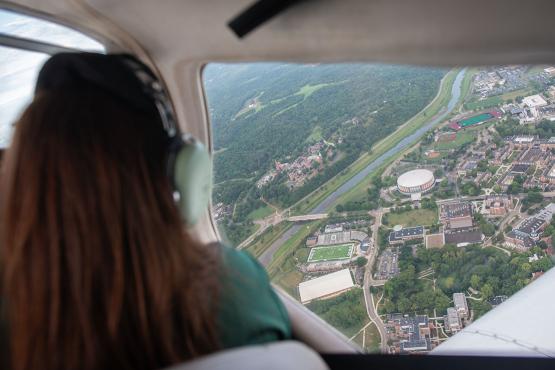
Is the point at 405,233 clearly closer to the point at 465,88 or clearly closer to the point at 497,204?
the point at 497,204

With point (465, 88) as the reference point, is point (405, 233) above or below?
below

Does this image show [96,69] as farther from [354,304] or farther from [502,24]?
[354,304]

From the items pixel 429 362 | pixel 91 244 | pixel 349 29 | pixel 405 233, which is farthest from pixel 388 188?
pixel 91 244

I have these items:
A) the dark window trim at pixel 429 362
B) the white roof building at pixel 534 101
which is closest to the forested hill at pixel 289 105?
the white roof building at pixel 534 101

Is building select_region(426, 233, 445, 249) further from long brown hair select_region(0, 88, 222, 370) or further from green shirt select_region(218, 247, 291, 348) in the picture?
long brown hair select_region(0, 88, 222, 370)

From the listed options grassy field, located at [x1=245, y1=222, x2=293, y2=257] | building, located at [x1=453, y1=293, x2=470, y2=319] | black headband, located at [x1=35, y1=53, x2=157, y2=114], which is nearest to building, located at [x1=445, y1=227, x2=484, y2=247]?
building, located at [x1=453, y1=293, x2=470, y2=319]

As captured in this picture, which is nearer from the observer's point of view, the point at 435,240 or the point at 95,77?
the point at 95,77

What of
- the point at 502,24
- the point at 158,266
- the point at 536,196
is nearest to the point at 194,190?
the point at 158,266
